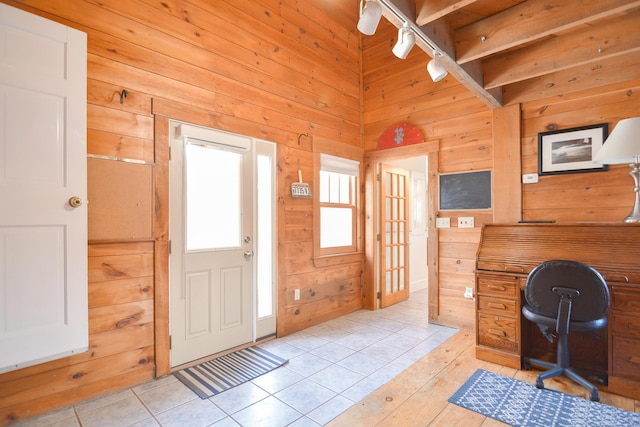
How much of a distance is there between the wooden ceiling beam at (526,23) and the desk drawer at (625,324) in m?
1.93

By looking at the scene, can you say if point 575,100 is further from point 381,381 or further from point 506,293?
point 381,381

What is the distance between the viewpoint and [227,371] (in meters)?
2.61

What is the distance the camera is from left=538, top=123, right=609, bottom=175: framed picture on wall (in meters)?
2.84

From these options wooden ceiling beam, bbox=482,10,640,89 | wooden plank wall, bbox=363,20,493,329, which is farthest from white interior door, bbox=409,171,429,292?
wooden ceiling beam, bbox=482,10,640,89

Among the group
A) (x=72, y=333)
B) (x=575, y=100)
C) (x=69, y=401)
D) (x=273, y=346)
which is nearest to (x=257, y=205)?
(x=273, y=346)

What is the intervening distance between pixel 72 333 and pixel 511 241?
10.8 feet

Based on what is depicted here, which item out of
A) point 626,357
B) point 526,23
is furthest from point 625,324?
point 526,23

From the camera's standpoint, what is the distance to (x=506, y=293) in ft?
8.77

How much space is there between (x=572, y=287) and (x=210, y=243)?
2.73 m

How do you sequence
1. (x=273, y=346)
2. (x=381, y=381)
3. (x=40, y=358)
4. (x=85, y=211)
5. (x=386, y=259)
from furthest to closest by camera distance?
(x=386, y=259), (x=273, y=346), (x=381, y=381), (x=85, y=211), (x=40, y=358)

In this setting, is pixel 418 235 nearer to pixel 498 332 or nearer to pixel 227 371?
pixel 498 332

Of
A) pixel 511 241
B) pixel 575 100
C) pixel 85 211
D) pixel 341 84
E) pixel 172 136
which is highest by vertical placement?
pixel 341 84

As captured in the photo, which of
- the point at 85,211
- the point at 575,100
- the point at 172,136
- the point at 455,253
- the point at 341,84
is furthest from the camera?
the point at 341,84

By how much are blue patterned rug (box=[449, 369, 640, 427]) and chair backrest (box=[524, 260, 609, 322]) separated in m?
0.54
